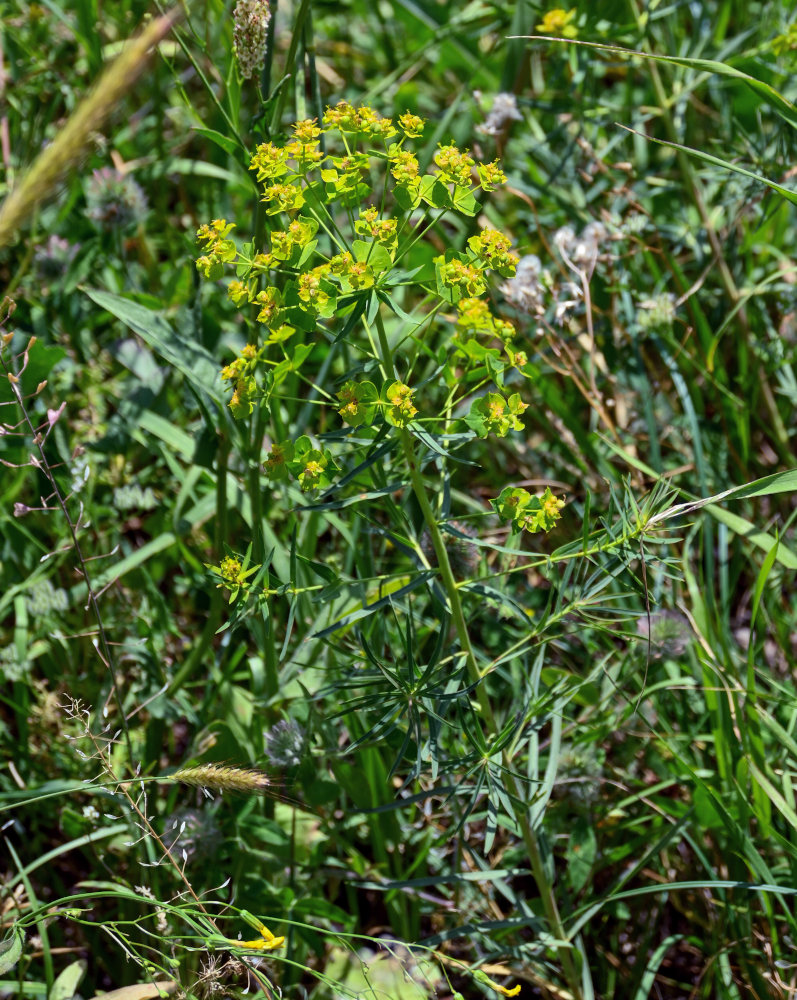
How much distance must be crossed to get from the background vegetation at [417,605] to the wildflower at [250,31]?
0.20ft

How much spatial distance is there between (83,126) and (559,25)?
150 cm

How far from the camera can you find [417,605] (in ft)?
6.05

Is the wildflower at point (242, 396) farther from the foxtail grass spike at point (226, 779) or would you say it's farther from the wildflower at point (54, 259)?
the wildflower at point (54, 259)

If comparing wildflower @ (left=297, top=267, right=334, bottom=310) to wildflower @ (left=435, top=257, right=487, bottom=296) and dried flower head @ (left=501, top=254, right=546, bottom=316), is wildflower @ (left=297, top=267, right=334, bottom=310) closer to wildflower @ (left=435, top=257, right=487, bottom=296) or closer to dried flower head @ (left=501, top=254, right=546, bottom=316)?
wildflower @ (left=435, top=257, right=487, bottom=296)

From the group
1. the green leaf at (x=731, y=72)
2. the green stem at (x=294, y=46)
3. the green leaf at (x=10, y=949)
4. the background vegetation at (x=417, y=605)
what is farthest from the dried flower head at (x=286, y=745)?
the green leaf at (x=731, y=72)

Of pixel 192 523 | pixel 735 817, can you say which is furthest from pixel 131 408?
pixel 735 817

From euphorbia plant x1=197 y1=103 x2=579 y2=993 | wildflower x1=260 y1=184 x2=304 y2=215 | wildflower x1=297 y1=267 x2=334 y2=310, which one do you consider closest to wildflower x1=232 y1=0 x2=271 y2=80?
euphorbia plant x1=197 y1=103 x2=579 y2=993

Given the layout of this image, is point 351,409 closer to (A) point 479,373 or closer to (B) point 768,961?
(A) point 479,373

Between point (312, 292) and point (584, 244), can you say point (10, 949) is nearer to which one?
point (312, 292)

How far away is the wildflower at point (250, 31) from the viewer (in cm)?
135

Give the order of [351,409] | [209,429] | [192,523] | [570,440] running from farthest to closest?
[570,440], [192,523], [209,429], [351,409]

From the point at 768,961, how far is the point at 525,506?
2.87 ft

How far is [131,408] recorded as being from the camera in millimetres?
2014

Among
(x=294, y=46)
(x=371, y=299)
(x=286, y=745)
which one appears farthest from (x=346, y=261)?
(x=286, y=745)
